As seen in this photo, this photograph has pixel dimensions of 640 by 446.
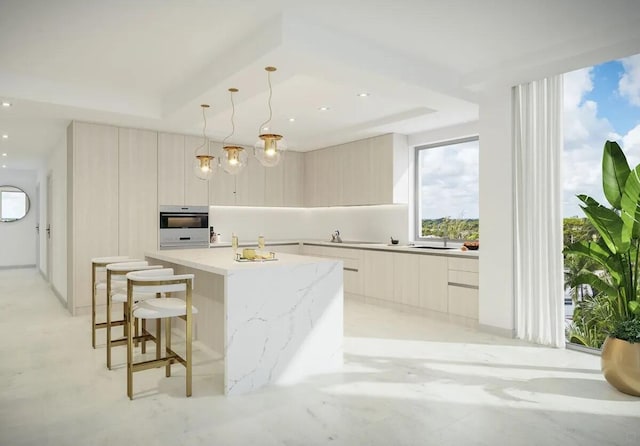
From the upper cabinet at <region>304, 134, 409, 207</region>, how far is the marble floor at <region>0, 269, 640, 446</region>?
2.76 m

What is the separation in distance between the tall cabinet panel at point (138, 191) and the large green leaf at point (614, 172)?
5368 millimetres

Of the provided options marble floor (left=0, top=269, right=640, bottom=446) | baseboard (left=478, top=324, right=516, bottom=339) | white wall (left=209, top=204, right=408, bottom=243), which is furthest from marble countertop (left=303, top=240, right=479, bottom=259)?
marble floor (left=0, top=269, right=640, bottom=446)

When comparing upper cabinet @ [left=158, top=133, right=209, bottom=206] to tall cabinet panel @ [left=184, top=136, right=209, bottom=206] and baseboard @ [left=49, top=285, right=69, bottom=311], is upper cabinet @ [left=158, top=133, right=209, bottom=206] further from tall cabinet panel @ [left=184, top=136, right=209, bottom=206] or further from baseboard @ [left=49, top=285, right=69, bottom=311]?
baseboard @ [left=49, top=285, right=69, bottom=311]

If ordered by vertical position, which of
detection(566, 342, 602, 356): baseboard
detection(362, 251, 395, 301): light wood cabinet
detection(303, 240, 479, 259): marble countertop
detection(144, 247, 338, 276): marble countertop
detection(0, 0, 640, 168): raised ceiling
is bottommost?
detection(566, 342, 602, 356): baseboard

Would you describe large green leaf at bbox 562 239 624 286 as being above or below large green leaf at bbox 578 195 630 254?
below

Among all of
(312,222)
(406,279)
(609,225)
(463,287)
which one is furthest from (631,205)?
(312,222)

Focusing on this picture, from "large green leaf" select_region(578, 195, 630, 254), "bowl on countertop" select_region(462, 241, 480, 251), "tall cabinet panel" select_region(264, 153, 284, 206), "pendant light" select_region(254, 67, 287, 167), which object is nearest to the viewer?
"large green leaf" select_region(578, 195, 630, 254)

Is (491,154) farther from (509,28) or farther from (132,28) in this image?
(132,28)

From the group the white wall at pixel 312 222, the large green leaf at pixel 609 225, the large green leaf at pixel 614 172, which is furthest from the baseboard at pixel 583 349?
the white wall at pixel 312 222

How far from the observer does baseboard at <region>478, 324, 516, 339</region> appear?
441cm

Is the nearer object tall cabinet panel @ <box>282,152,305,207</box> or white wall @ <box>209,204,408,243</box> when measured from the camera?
white wall @ <box>209,204,408,243</box>

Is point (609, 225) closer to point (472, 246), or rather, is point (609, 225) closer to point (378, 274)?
point (472, 246)

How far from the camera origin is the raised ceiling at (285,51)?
297 centimetres

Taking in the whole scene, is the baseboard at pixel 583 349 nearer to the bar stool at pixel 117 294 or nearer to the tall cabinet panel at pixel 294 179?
the bar stool at pixel 117 294
